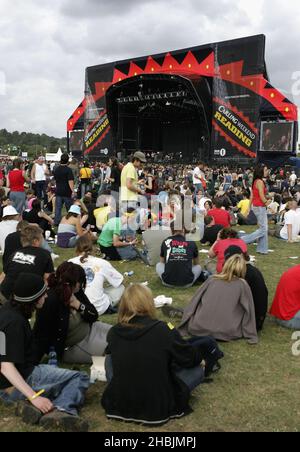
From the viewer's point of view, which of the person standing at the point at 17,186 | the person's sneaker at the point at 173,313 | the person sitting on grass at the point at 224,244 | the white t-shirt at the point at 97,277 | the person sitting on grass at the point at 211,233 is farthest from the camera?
the person standing at the point at 17,186

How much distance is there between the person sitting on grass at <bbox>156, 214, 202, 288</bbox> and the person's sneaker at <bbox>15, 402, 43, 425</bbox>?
3.56m

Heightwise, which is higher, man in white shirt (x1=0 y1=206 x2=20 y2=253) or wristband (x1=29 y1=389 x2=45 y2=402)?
man in white shirt (x1=0 y1=206 x2=20 y2=253)

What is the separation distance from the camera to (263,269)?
7.64 m

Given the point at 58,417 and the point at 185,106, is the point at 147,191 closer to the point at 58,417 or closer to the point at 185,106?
the point at 58,417

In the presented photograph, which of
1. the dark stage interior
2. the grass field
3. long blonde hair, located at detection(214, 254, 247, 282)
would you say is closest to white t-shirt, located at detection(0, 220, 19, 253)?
long blonde hair, located at detection(214, 254, 247, 282)

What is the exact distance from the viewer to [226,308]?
14.9 ft

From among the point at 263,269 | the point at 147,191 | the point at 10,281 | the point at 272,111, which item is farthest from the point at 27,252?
the point at 272,111

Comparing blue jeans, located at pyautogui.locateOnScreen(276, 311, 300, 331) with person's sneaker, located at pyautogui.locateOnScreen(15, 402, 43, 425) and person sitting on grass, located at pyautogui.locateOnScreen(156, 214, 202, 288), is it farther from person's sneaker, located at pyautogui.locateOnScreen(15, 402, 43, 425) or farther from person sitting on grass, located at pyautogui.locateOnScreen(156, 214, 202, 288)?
person's sneaker, located at pyautogui.locateOnScreen(15, 402, 43, 425)

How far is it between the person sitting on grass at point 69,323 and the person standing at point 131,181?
4.87 m

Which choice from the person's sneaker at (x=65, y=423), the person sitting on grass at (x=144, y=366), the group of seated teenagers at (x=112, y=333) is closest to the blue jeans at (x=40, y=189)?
the group of seated teenagers at (x=112, y=333)

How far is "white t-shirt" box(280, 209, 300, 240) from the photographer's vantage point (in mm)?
10087

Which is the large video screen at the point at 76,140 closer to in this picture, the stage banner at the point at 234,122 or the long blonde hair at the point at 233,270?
the stage banner at the point at 234,122

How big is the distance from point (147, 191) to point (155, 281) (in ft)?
22.4

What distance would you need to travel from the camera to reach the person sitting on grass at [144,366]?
9.78 feet
